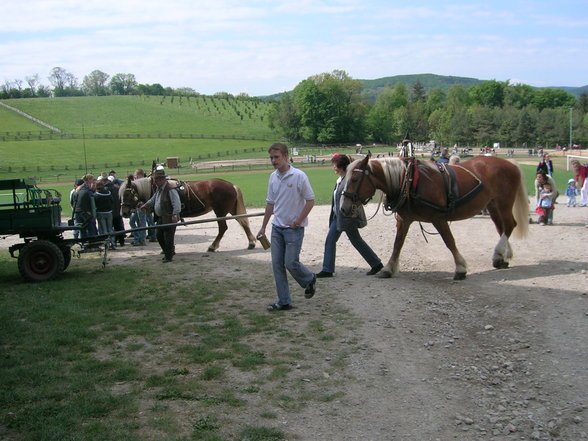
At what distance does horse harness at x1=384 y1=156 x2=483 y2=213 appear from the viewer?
31.0ft

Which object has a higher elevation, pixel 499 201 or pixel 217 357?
pixel 499 201

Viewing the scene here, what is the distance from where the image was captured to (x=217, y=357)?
19.8 feet

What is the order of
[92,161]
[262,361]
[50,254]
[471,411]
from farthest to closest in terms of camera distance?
1. [92,161]
2. [50,254]
3. [262,361]
4. [471,411]

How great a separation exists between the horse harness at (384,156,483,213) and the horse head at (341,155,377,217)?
0.59 metres

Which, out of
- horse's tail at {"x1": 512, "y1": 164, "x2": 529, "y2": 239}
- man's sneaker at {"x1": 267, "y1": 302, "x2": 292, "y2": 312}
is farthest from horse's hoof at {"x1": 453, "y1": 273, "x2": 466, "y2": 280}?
man's sneaker at {"x1": 267, "y1": 302, "x2": 292, "y2": 312}

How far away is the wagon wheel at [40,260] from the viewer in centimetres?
1030

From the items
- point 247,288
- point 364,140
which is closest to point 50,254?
point 247,288

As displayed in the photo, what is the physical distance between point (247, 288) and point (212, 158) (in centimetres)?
7094

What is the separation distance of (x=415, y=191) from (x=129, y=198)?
24.7 feet

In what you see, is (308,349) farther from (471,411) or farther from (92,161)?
(92,161)

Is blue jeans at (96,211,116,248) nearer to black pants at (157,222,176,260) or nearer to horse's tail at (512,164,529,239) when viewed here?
black pants at (157,222,176,260)

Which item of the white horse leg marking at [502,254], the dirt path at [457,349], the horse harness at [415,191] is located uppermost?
the horse harness at [415,191]

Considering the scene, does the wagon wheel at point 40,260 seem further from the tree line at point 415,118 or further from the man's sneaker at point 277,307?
the tree line at point 415,118

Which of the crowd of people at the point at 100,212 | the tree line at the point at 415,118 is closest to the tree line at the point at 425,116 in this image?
the tree line at the point at 415,118
